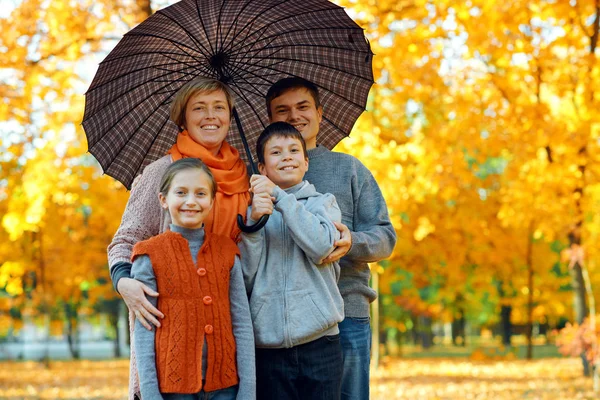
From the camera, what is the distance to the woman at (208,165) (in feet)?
8.67

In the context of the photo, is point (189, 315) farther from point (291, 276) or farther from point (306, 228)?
point (306, 228)

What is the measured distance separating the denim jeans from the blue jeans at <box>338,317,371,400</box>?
0.46 m

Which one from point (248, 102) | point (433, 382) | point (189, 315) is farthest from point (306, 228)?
point (433, 382)

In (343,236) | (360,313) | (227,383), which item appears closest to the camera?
(227,383)

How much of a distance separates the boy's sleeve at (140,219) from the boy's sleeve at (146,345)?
19 centimetres

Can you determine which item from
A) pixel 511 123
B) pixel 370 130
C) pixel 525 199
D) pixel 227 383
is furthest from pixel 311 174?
pixel 525 199

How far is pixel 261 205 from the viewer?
2506mm

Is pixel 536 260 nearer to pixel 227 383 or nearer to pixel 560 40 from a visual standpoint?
pixel 560 40

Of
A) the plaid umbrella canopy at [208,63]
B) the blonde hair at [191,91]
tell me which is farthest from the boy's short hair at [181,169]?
the plaid umbrella canopy at [208,63]

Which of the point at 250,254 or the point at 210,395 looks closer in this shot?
the point at 210,395

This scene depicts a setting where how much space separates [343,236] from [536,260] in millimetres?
16899

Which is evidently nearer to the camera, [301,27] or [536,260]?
[301,27]

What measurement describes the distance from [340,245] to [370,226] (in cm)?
47

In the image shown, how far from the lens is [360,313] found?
3105 mm
